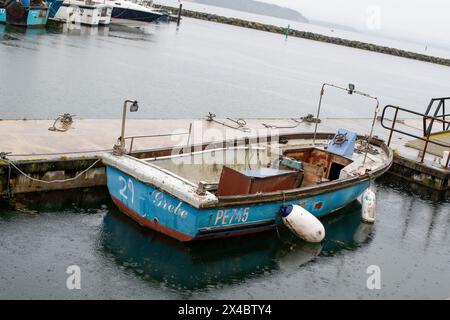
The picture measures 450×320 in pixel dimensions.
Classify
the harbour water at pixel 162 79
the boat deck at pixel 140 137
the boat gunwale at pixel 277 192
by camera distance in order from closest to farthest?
the boat gunwale at pixel 277 192 < the boat deck at pixel 140 137 < the harbour water at pixel 162 79

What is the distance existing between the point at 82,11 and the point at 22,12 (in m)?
13.7

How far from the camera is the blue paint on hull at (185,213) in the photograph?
417 inches

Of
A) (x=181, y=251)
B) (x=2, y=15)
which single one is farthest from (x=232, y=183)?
(x=2, y=15)

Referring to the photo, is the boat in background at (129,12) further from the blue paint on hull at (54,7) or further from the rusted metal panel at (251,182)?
the rusted metal panel at (251,182)

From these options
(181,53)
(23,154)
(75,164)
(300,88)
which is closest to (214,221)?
(75,164)

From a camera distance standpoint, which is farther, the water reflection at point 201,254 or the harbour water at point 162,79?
the harbour water at point 162,79

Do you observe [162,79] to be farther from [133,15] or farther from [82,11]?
[133,15]

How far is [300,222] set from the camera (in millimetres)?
11797

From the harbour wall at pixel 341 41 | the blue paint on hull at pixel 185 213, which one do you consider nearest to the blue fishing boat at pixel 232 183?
the blue paint on hull at pixel 185 213

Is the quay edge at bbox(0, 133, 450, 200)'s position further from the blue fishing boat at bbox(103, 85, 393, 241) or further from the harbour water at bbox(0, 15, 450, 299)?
the blue fishing boat at bbox(103, 85, 393, 241)

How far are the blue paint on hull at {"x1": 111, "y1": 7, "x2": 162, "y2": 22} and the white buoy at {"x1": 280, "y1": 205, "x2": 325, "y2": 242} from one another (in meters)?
57.8
